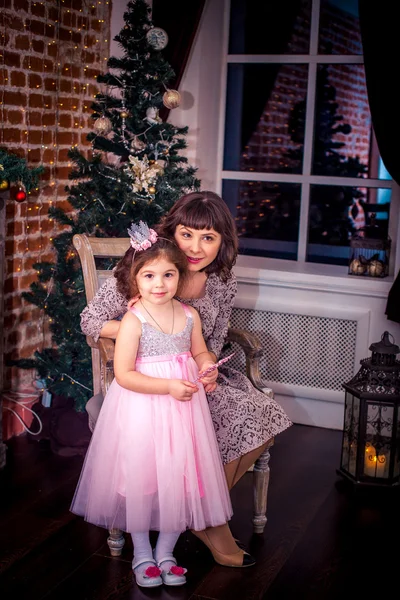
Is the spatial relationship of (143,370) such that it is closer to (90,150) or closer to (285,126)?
(90,150)

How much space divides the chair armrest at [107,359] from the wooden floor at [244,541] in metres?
0.60

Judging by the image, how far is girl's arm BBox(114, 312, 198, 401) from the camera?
2.57m

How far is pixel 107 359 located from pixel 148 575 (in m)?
0.74

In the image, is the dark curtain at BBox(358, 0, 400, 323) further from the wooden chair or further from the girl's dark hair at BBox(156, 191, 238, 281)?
the girl's dark hair at BBox(156, 191, 238, 281)

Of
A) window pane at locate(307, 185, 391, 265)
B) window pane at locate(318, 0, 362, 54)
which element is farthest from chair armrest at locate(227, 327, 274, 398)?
window pane at locate(318, 0, 362, 54)

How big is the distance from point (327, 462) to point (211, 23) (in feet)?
8.07

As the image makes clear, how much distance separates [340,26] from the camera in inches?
174

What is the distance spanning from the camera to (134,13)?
3596 mm

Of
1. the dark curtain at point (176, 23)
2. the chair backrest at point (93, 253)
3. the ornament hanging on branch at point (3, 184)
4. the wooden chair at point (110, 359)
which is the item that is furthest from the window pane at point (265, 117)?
the ornament hanging on branch at point (3, 184)

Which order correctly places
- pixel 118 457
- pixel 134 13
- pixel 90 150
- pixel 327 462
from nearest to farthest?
pixel 118 457 < pixel 134 13 < pixel 327 462 < pixel 90 150

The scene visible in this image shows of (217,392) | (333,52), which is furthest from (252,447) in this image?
(333,52)

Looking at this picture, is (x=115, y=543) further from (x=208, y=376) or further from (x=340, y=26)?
(x=340, y=26)

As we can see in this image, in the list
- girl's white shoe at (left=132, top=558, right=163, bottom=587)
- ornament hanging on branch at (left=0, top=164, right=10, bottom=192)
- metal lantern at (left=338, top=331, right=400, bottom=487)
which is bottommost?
girl's white shoe at (left=132, top=558, right=163, bottom=587)

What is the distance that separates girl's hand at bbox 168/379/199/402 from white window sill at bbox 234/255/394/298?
1.82 meters
